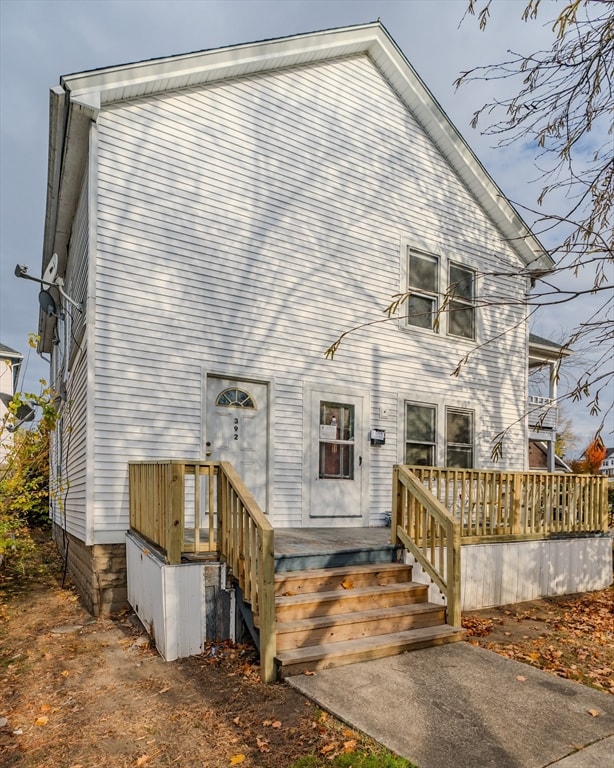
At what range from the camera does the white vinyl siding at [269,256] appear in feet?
22.2

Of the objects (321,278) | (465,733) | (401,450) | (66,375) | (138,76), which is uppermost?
(138,76)

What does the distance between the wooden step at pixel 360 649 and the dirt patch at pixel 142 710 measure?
0.79 ft

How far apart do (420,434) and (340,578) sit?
4.53m

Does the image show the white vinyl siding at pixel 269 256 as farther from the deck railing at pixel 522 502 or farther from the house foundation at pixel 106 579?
the deck railing at pixel 522 502

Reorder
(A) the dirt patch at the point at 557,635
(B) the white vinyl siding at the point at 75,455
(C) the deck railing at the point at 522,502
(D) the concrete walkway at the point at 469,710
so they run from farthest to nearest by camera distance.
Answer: (B) the white vinyl siding at the point at 75,455
(C) the deck railing at the point at 522,502
(A) the dirt patch at the point at 557,635
(D) the concrete walkway at the point at 469,710

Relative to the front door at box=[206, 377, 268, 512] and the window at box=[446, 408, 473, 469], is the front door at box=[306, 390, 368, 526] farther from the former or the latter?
the window at box=[446, 408, 473, 469]

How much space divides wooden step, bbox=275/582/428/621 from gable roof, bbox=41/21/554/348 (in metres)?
3.51

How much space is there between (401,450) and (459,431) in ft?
4.98

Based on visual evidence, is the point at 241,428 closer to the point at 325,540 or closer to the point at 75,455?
the point at 325,540

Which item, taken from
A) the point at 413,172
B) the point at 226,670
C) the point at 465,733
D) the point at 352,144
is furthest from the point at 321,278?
the point at 465,733

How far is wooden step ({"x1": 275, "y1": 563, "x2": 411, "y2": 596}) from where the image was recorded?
5012 mm

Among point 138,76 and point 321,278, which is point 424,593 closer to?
point 321,278

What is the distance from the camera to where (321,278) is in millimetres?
8500

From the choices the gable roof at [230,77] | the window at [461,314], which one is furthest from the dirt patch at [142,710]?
the window at [461,314]
